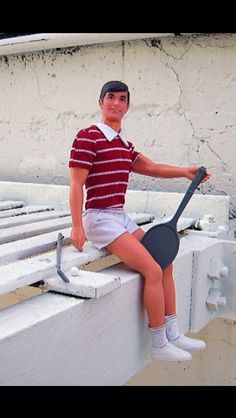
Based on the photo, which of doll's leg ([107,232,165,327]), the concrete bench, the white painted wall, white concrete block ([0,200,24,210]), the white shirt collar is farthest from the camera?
white concrete block ([0,200,24,210])

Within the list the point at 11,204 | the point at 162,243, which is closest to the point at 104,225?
the point at 162,243

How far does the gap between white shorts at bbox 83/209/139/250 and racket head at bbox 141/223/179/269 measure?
0.07m

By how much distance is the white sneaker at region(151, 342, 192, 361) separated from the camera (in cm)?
120

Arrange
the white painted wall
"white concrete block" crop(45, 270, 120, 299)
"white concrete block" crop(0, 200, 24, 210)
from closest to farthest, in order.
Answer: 1. "white concrete block" crop(45, 270, 120, 299)
2. the white painted wall
3. "white concrete block" crop(0, 200, 24, 210)

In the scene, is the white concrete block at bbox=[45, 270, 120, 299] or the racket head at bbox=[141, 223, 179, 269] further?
the racket head at bbox=[141, 223, 179, 269]

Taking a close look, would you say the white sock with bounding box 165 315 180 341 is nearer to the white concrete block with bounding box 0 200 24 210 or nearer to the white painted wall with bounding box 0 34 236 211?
the white painted wall with bounding box 0 34 236 211

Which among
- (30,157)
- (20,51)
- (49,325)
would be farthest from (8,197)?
(49,325)

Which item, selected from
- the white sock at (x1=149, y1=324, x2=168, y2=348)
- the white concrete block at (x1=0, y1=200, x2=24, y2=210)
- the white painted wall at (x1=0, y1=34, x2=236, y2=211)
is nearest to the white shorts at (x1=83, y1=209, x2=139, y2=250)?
the white sock at (x1=149, y1=324, x2=168, y2=348)

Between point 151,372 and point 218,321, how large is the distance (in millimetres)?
494

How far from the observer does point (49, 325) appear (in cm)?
87

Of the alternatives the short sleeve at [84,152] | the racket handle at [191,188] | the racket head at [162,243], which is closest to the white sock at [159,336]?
the racket head at [162,243]

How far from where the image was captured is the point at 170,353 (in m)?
1.20

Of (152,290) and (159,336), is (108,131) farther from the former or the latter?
(159,336)
